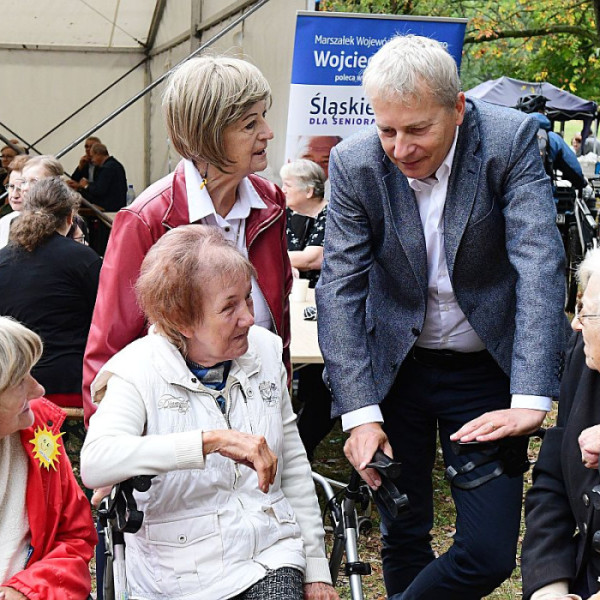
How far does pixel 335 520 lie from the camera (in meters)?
2.77

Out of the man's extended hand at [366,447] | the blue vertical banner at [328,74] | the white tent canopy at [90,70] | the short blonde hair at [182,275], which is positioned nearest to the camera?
the short blonde hair at [182,275]

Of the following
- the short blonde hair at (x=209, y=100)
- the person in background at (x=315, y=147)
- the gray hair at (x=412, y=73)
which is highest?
the gray hair at (x=412, y=73)

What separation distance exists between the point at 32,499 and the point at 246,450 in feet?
1.98

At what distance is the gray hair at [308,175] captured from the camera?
6.78 metres

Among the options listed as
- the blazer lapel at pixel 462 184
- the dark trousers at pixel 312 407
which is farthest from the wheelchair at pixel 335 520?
the dark trousers at pixel 312 407

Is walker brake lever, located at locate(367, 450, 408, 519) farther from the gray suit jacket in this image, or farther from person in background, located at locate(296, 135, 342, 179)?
person in background, located at locate(296, 135, 342, 179)

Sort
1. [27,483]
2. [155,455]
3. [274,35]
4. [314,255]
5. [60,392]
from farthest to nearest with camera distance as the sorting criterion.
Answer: [274,35], [314,255], [60,392], [27,483], [155,455]

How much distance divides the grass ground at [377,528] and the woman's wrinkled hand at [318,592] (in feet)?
5.93

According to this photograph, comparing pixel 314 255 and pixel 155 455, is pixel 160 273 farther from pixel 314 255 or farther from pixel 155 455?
pixel 314 255

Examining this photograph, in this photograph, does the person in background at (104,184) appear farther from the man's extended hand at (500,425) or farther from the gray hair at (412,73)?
the man's extended hand at (500,425)

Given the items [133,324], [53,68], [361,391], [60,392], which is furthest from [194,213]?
[53,68]

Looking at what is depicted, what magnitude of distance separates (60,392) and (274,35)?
5.86 m

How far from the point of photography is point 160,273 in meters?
2.50

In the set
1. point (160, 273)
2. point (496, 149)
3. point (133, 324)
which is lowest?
point (133, 324)
